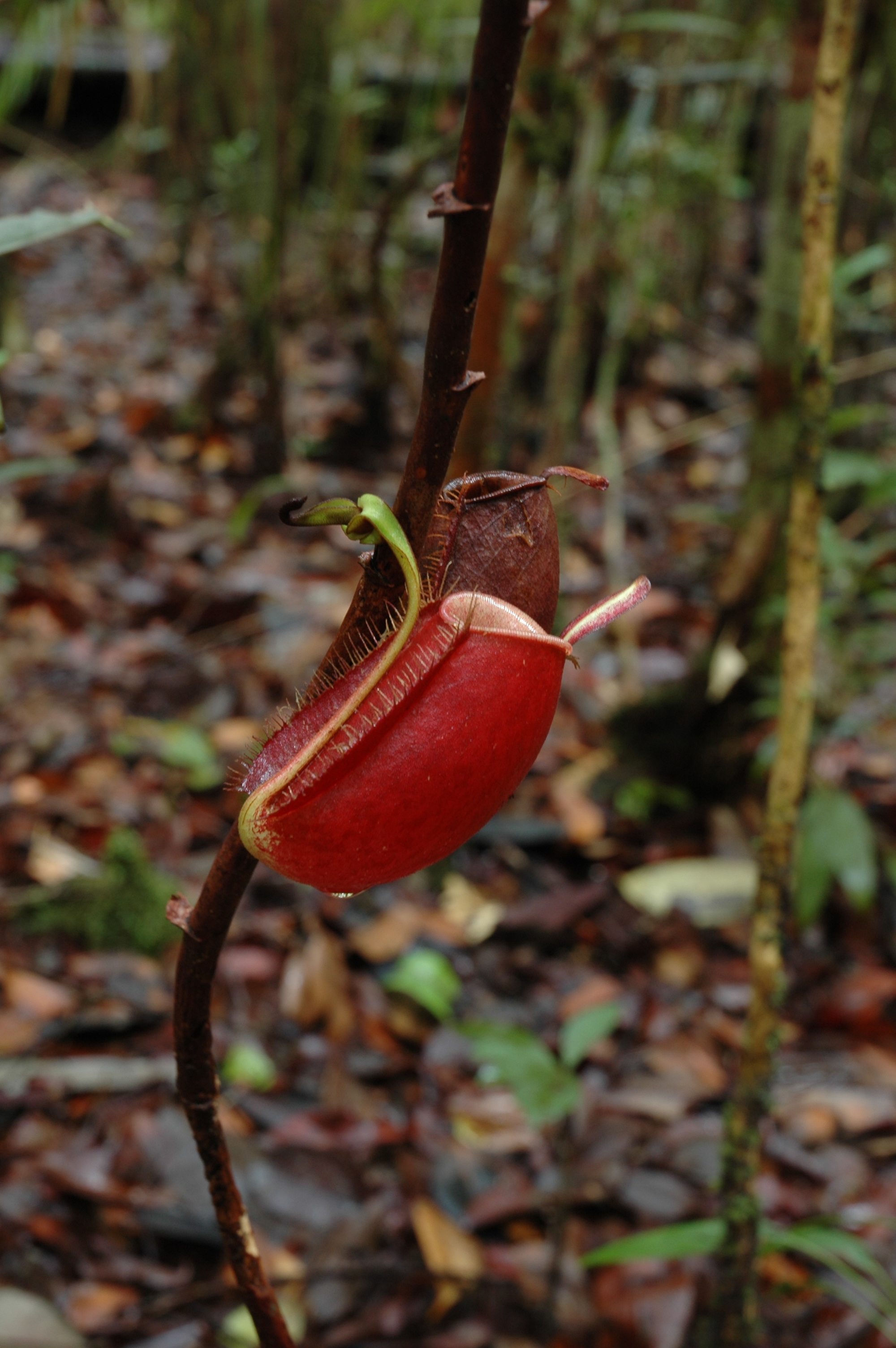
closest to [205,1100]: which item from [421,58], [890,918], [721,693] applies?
[890,918]

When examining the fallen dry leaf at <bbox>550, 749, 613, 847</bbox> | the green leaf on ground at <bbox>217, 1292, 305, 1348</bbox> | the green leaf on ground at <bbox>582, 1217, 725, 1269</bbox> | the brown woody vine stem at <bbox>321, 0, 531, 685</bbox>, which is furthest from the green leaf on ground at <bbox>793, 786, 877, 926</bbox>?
the brown woody vine stem at <bbox>321, 0, 531, 685</bbox>

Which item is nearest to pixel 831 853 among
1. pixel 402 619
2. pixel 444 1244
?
pixel 444 1244

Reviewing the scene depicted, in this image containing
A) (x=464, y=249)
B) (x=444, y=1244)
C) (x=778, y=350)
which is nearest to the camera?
(x=464, y=249)

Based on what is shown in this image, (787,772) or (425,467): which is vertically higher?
(425,467)

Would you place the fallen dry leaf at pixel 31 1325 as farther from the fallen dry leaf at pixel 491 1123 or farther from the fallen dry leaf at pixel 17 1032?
the fallen dry leaf at pixel 491 1123

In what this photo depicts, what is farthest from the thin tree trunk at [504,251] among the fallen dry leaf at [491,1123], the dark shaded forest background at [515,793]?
the fallen dry leaf at [491,1123]

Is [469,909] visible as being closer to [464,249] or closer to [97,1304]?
[97,1304]
